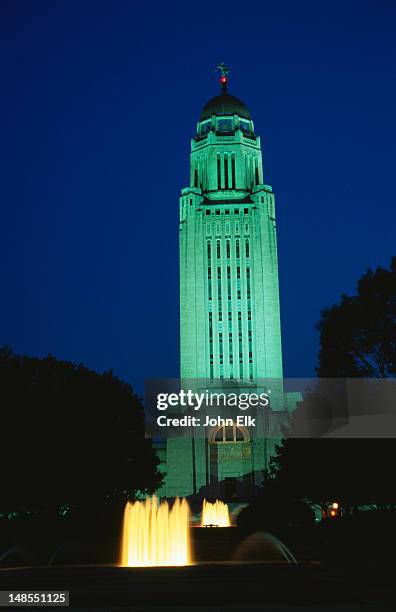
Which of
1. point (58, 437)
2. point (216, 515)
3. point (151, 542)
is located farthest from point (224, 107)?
point (151, 542)

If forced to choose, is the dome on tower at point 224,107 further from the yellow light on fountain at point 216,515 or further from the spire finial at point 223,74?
the yellow light on fountain at point 216,515

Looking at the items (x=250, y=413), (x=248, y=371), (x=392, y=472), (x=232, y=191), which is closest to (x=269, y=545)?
(x=392, y=472)

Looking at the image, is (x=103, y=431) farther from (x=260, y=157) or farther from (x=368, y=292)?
(x=260, y=157)

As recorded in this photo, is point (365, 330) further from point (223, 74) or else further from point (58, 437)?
point (223, 74)

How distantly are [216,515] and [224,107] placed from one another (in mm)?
57753

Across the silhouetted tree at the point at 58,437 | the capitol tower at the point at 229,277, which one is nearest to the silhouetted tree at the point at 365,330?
the silhouetted tree at the point at 58,437

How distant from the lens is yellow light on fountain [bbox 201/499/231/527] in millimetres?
53594

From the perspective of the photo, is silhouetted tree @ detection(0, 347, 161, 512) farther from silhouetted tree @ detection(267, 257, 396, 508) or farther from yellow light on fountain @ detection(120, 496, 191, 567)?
silhouetted tree @ detection(267, 257, 396, 508)

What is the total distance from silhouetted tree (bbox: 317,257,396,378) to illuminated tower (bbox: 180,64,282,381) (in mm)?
50443

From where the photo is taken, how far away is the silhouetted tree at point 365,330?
30.8 metres

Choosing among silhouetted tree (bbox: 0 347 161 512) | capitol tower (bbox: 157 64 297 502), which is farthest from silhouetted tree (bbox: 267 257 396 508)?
capitol tower (bbox: 157 64 297 502)

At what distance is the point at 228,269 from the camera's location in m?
86.1

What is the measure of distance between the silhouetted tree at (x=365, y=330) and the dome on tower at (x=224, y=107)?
217 feet

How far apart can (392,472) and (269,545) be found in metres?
7.51
